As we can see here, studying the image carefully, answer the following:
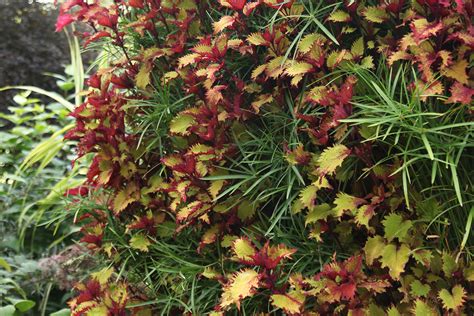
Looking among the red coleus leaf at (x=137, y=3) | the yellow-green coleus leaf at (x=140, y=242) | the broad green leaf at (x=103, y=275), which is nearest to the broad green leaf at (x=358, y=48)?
the red coleus leaf at (x=137, y=3)

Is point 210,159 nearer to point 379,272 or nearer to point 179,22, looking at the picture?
point 179,22

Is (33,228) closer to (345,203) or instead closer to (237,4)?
(237,4)

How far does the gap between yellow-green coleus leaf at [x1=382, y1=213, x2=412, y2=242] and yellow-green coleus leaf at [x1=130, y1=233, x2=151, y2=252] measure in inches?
30.2

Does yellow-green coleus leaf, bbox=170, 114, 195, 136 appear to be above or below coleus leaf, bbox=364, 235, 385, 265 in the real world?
above

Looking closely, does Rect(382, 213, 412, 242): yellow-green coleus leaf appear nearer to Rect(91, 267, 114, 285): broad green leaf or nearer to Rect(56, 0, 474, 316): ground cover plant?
Rect(56, 0, 474, 316): ground cover plant

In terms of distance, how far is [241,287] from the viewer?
1485 mm

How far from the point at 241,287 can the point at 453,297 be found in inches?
19.6

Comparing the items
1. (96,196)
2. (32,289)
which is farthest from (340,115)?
(32,289)

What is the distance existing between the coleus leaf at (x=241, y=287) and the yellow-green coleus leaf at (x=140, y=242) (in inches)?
16.1

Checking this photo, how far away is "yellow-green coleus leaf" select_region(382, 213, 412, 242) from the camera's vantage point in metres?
1.47

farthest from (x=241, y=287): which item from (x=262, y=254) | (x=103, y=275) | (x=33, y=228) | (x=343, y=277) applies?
(x=33, y=228)

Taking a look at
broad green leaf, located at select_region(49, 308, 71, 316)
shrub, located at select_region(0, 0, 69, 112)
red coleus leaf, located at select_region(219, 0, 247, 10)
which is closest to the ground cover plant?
red coleus leaf, located at select_region(219, 0, 247, 10)

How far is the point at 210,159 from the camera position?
5.75ft

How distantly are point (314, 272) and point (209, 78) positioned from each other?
24.2 inches
